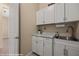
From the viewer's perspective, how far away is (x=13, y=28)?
1381 millimetres

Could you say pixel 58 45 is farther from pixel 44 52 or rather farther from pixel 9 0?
pixel 9 0

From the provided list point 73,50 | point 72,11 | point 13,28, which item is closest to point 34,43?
point 13,28

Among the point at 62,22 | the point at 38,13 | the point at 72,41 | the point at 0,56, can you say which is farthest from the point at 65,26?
the point at 0,56

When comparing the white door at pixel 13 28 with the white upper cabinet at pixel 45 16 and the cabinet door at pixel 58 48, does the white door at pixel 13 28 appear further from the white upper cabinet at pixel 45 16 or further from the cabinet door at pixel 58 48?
the cabinet door at pixel 58 48

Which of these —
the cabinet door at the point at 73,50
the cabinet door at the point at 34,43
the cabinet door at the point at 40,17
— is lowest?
the cabinet door at the point at 73,50

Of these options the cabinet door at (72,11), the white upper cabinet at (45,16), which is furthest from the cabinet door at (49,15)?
the cabinet door at (72,11)

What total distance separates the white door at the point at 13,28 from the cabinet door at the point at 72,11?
23.7 inches

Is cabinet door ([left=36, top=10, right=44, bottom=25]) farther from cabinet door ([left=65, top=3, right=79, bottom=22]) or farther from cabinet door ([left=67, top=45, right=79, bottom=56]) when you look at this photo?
cabinet door ([left=67, top=45, right=79, bottom=56])

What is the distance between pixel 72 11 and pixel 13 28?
0.76 meters

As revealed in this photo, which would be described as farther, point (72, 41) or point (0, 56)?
point (72, 41)

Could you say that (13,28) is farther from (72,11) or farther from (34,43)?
(72,11)

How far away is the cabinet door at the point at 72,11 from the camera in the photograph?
142 cm

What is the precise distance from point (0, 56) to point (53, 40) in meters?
0.62

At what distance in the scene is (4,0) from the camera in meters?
1.33
